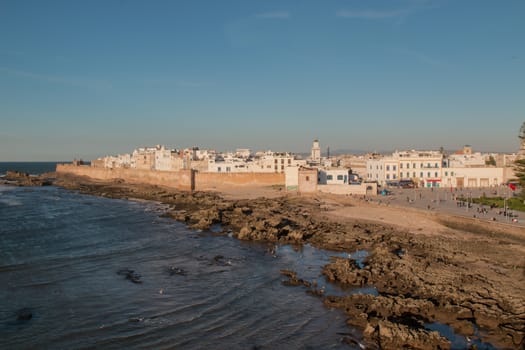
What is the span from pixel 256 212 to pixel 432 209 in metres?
14.7

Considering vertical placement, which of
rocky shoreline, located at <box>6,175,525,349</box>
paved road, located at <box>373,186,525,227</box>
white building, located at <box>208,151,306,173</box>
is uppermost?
white building, located at <box>208,151,306,173</box>

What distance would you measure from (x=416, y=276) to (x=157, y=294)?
11.0 m

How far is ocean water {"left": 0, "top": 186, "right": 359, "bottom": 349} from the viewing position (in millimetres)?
13852

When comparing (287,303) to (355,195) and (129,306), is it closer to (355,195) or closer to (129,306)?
(129,306)

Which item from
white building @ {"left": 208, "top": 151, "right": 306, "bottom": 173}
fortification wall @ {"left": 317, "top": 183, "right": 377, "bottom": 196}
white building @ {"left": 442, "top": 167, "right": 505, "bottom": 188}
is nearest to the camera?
fortification wall @ {"left": 317, "top": 183, "right": 377, "bottom": 196}

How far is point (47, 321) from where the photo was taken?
1516 cm

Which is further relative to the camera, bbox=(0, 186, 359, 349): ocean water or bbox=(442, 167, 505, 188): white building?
bbox=(442, 167, 505, 188): white building

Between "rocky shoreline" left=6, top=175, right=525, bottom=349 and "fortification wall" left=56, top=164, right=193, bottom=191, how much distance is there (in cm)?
3352

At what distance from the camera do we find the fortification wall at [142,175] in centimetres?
6867

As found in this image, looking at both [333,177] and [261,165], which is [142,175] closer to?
[261,165]

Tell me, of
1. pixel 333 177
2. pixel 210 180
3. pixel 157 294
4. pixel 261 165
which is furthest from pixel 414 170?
pixel 157 294

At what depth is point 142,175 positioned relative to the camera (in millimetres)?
85500

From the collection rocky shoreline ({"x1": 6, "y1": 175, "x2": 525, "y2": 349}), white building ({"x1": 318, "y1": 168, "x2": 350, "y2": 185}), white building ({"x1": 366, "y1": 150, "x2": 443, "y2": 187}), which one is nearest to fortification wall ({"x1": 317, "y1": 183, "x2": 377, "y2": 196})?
white building ({"x1": 318, "y1": 168, "x2": 350, "y2": 185})

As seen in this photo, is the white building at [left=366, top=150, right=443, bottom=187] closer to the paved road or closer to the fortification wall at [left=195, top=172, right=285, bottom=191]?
the paved road
